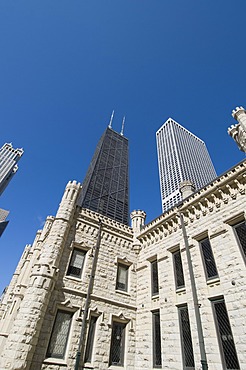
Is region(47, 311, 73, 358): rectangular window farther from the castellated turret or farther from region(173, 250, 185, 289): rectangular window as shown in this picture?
the castellated turret

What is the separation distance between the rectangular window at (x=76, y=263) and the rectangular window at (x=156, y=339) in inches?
214

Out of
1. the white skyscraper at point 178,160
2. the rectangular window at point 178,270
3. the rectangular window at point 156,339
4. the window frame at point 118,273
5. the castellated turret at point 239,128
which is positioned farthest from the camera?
the white skyscraper at point 178,160

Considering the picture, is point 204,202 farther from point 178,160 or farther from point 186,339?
point 178,160

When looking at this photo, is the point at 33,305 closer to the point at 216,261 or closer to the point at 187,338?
the point at 187,338

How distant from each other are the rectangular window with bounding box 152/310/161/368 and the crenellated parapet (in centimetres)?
489

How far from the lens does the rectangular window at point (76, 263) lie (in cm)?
1325

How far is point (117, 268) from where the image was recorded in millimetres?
15258

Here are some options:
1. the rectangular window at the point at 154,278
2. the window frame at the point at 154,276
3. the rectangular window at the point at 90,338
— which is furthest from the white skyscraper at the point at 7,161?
the rectangular window at the point at 90,338

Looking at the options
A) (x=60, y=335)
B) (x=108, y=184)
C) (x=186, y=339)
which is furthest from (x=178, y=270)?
(x=108, y=184)

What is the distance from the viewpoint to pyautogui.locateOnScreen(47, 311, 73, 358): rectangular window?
10461mm

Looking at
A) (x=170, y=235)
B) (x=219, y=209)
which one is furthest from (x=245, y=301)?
(x=170, y=235)

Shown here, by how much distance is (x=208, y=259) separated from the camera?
11.4 m

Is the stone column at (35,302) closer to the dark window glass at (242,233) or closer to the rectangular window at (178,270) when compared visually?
the rectangular window at (178,270)

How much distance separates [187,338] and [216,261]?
13.5 feet
